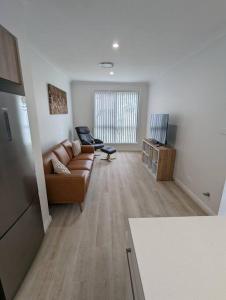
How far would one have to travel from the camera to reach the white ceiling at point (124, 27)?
4.97 feet

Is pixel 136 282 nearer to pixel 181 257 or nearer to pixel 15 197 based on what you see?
pixel 181 257

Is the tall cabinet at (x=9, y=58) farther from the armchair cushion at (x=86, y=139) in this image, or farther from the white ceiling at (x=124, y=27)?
the armchair cushion at (x=86, y=139)

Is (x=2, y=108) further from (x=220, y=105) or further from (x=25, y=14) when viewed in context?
(x=220, y=105)

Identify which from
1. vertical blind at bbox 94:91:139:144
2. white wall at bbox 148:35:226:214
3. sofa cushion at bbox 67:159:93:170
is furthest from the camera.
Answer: vertical blind at bbox 94:91:139:144

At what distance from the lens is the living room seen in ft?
2.43

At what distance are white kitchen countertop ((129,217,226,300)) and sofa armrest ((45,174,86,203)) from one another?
1469mm

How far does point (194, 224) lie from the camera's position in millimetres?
849

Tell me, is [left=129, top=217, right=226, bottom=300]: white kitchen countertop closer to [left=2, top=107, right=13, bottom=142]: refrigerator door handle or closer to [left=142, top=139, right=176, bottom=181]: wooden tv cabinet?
[left=2, top=107, right=13, bottom=142]: refrigerator door handle

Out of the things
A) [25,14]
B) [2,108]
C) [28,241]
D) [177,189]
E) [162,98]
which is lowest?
[177,189]

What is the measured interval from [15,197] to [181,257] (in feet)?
4.17

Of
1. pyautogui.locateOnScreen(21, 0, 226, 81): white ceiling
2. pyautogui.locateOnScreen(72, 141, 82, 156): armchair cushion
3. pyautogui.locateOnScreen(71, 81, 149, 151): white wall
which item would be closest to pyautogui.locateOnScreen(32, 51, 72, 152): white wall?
pyautogui.locateOnScreen(21, 0, 226, 81): white ceiling

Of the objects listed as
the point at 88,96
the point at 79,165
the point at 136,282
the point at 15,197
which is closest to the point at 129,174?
the point at 79,165

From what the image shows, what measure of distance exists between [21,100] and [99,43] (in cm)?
163

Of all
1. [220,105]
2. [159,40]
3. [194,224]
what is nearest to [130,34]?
[159,40]
